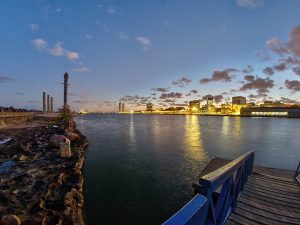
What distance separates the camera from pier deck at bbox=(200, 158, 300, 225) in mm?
5379

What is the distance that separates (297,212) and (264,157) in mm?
25433

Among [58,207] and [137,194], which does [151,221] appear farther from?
[58,207]

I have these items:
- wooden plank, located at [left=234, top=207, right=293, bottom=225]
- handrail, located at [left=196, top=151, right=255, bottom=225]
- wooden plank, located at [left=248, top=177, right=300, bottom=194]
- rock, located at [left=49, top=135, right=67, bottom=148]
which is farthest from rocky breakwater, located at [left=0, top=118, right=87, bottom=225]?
wooden plank, located at [left=248, top=177, right=300, bottom=194]

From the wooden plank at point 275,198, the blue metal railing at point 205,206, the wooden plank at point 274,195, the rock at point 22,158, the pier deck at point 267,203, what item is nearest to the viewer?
the blue metal railing at point 205,206

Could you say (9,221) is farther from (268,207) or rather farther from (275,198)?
(275,198)

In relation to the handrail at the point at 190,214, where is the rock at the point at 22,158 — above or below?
below

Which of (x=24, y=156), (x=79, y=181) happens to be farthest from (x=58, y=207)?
(x=24, y=156)

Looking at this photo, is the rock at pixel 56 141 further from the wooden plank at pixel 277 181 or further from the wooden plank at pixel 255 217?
the wooden plank at pixel 255 217

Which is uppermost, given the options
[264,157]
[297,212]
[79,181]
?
[297,212]

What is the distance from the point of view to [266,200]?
655 centimetres

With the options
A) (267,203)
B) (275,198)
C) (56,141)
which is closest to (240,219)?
(267,203)

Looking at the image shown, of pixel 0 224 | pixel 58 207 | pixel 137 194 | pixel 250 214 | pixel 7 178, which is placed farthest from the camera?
pixel 137 194

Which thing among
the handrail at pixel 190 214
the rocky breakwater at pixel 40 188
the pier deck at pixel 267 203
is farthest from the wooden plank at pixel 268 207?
the rocky breakwater at pixel 40 188

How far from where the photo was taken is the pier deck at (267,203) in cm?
538
